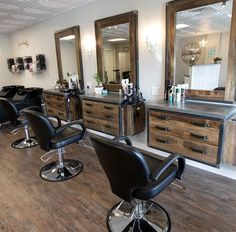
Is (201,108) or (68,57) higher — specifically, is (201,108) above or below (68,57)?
below

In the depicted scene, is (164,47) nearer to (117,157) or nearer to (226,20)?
(226,20)

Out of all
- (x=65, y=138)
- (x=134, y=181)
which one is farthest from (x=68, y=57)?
(x=134, y=181)

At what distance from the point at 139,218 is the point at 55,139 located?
1.20 meters

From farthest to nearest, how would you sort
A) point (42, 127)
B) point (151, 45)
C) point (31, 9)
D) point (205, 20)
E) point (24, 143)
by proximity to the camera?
1. point (31, 9)
2. point (24, 143)
3. point (151, 45)
4. point (205, 20)
5. point (42, 127)

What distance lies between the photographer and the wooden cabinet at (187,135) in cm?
197

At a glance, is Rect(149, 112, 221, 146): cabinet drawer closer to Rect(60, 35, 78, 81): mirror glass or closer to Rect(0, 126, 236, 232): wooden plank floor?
Rect(0, 126, 236, 232): wooden plank floor

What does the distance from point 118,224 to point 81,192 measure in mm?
622

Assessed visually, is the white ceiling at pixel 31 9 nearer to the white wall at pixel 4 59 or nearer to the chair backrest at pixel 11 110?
the white wall at pixel 4 59

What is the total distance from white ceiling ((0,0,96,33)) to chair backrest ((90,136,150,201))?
3106 mm

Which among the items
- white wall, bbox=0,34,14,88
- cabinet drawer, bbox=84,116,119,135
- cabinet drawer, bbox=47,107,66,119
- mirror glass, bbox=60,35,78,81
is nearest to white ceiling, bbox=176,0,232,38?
cabinet drawer, bbox=84,116,119,135

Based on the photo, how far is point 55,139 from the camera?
223cm

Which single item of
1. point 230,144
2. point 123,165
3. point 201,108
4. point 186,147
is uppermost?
point 201,108

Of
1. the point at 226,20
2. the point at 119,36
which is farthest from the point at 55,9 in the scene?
the point at 226,20

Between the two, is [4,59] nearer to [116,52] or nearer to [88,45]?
[88,45]
